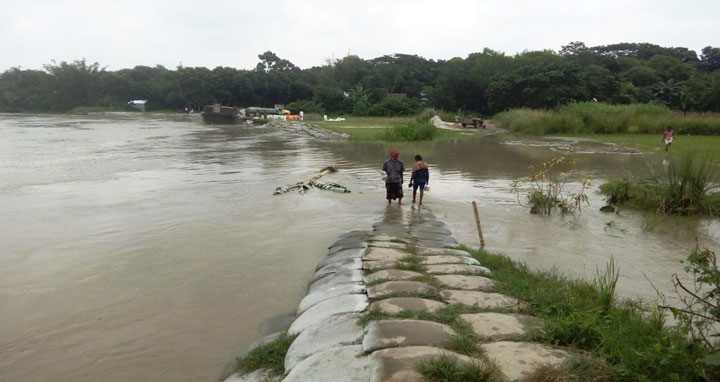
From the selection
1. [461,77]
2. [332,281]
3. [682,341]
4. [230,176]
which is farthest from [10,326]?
[461,77]

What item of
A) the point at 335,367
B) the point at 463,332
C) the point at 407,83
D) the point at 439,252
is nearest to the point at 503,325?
the point at 463,332

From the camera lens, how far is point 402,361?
350cm

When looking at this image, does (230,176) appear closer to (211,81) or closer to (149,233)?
(149,233)

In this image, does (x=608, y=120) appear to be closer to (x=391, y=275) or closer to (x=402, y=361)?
(x=391, y=275)

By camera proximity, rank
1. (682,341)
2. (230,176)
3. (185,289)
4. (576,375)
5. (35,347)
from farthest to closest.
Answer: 1. (230,176)
2. (185,289)
3. (35,347)
4. (682,341)
5. (576,375)

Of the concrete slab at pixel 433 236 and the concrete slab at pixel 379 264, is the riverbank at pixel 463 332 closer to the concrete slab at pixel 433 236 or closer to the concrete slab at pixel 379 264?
the concrete slab at pixel 379 264

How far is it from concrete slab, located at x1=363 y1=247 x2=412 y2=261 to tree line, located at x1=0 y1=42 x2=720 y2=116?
40.5m

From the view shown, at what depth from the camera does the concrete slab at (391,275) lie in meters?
5.77

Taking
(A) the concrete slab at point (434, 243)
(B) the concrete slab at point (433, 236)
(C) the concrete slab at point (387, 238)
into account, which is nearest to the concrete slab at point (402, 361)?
(A) the concrete slab at point (434, 243)

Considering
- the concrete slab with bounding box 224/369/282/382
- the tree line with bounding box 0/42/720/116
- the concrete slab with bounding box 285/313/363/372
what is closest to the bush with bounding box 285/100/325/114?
the tree line with bounding box 0/42/720/116

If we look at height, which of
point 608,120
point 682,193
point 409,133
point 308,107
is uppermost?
point 308,107

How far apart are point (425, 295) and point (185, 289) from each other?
3.24 m

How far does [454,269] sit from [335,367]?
285cm

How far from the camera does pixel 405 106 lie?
58219mm
